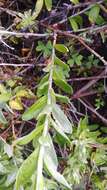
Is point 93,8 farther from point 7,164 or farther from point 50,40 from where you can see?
point 7,164

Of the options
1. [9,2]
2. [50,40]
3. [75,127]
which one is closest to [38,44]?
[50,40]

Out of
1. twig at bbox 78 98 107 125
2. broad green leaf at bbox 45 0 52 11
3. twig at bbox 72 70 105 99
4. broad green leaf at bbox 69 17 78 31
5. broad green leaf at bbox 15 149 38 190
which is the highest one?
broad green leaf at bbox 45 0 52 11

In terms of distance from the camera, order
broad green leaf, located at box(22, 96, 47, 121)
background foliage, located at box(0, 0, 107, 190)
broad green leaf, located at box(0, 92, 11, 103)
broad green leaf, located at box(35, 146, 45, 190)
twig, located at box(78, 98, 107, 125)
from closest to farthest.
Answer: broad green leaf, located at box(35, 146, 45, 190) < broad green leaf, located at box(22, 96, 47, 121) < broad green leaf, located at box(0, 92, 11, 103) < background foliage, located at box(0, 0, 107, 190) < twig, located at box(78, 98, 107, 125)

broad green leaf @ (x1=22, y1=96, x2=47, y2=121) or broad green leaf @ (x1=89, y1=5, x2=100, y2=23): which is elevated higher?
broad green leaf @ (x1=89, y1=5, x2=100, y2=23)

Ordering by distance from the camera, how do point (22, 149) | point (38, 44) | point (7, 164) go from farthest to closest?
1. point (38, 44)
2. point (22, 149)
3. point (7, 164)

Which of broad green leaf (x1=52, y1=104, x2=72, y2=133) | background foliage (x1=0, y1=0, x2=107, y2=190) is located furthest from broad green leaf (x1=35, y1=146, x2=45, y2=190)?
background foliage (x1=0, y1=0, x2=107, y2=190)

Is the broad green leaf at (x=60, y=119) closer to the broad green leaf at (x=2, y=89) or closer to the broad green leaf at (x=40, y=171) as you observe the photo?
the broad green leaf at (x=40, y=171)

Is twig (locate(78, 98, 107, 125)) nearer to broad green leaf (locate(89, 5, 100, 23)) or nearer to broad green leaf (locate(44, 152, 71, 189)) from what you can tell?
broad green leaf (locate(89, 5, 100, 23))
